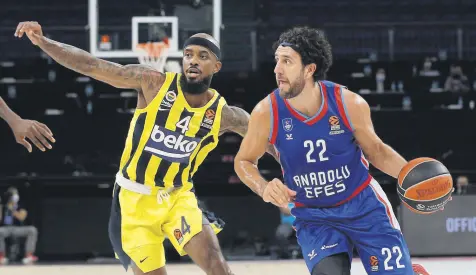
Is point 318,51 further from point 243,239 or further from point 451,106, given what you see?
point 451,106

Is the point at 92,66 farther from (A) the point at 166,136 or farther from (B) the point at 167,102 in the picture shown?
(A) the point at 166,136

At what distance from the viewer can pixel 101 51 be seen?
12.4 meters

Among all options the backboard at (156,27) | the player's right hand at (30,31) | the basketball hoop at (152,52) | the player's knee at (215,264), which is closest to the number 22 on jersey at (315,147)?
the player's knee at (215,264)

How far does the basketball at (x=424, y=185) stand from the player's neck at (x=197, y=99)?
1.55m

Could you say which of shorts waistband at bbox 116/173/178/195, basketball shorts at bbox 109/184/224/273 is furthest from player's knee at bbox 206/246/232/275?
shorts waistband at bbox 116/173/178/195

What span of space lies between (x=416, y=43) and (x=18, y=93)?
847cm

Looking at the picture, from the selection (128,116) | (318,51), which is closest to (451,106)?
(128,116)

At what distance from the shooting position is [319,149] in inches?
160

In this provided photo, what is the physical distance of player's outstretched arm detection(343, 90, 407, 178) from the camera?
13.3 feet

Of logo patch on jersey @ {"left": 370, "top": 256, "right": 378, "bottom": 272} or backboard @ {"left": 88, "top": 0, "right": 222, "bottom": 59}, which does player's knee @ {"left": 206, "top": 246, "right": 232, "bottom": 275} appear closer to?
logo patch on jersey @ {"left": 370, "top": 256, "right": 378, "bottom": 272}

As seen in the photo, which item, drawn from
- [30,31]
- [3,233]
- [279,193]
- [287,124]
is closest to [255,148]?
[287,124]

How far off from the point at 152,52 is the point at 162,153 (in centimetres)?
727

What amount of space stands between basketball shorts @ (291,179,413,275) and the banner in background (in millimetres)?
7137

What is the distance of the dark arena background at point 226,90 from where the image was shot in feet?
44.4
